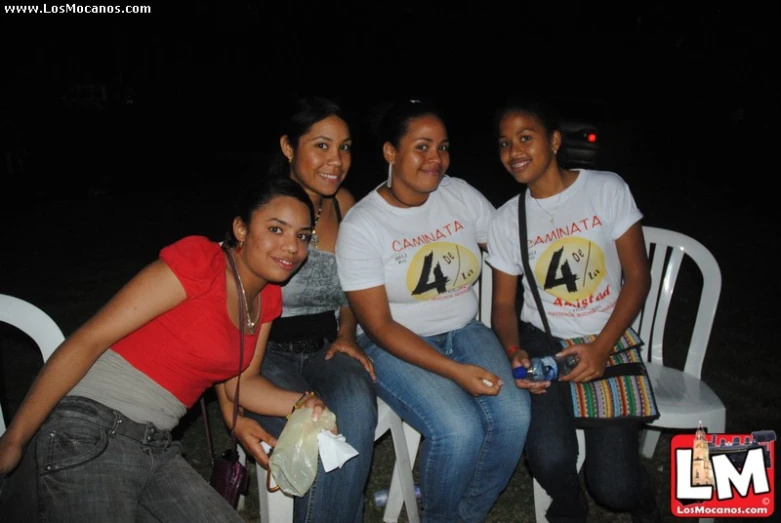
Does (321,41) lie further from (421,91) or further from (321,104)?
(321,104)

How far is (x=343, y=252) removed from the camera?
2807mm

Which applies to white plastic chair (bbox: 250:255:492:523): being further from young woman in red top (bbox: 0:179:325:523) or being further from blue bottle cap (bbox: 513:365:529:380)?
blue bottle cap (bbox: 513:365:529:380)

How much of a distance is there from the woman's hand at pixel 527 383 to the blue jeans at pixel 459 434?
A: 0.03 metres

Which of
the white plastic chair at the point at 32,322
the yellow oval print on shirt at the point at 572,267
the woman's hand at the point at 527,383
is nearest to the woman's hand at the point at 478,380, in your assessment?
the woman's hand at the point at 527,383

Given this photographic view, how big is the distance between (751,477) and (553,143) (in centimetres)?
179

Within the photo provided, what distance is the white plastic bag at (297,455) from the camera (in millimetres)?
2213

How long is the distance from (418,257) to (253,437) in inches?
43.0

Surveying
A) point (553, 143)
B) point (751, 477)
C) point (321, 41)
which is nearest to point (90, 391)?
point (553, 143)

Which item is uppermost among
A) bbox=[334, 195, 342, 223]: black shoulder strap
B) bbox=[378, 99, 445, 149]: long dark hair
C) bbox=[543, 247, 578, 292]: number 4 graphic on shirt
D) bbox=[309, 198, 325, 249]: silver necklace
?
bbox=[378, 99, 445, 149]: long dark hair

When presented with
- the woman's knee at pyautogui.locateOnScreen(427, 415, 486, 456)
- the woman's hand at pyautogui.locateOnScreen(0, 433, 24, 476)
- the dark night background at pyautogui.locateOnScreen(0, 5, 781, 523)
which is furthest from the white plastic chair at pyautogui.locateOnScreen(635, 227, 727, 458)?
the woman's hand at pyautogui.locateOnScreen(0, 433, 24, 476)

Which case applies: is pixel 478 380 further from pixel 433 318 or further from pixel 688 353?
pixel 688 353

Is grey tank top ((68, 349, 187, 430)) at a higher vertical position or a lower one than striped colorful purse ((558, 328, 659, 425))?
higher

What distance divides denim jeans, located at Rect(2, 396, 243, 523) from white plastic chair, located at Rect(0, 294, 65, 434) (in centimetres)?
38

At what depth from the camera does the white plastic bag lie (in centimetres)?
221
